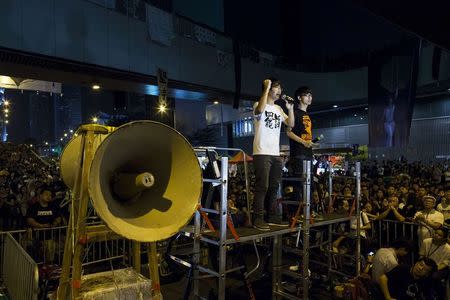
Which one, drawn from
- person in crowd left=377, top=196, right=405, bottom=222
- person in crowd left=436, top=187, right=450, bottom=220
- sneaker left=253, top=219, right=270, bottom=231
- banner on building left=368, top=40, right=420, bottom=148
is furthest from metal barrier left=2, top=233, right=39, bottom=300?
banner on building left=368, top=40, right=420, bottom=148

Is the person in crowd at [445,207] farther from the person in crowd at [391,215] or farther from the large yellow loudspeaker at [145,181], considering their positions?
the large yellow loudspeaker at [145,181]

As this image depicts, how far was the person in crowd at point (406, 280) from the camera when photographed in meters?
5.55

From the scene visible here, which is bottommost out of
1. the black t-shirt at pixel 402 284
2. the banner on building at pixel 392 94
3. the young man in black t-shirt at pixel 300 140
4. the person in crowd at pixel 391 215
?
the black t-shirt at pixel 402 284

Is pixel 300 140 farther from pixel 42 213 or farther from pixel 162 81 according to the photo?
pixel 162 81

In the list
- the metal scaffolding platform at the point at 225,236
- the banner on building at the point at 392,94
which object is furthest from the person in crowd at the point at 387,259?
the banner on building at the point at 392,94

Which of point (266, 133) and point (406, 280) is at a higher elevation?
point (266, 133)

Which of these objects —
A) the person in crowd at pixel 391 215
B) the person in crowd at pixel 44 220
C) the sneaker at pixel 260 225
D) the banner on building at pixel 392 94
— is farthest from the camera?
the banner on building at pixel 392 94

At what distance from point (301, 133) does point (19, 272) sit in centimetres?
473

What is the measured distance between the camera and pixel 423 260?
18.3ft

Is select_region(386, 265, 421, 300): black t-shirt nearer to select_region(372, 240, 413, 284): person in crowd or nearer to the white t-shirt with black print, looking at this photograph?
select_region(372, 240, 413, 284): person in crowd

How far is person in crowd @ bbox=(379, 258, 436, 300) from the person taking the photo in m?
5.55

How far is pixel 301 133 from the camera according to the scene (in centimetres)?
612

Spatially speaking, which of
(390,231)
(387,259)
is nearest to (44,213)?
(387,259)

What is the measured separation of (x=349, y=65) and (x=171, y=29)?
15.7 meters
